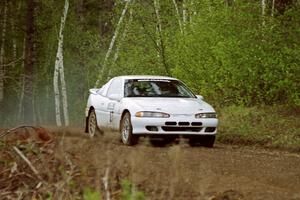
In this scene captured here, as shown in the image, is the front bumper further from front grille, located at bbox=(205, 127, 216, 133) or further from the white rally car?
front grille, located at bbox=(205, 127, 216, 133)

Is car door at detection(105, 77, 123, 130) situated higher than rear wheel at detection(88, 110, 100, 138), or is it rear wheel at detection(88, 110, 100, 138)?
car door at detection(105, 77, 123, 130)

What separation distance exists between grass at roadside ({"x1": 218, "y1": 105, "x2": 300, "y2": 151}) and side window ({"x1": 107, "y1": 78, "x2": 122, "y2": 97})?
9.31ft

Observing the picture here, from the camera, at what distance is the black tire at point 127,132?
49.1ft

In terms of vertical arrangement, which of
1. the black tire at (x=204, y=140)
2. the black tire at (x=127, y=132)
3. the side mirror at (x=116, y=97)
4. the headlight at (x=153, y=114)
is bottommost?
the black tire at (x=204, y=140)

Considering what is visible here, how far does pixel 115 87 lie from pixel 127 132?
187 cm

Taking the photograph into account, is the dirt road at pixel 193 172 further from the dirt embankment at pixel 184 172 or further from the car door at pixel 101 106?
the car door at pixel 101 106

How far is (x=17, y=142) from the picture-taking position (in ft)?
30.0

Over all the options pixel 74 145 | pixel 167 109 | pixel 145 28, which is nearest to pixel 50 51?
pixel 145 28

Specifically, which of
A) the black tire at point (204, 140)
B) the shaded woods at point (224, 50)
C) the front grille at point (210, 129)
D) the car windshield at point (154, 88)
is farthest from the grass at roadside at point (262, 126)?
the car windshield at point (154, 88)

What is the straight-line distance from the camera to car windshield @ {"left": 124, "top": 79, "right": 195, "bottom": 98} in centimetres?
1597

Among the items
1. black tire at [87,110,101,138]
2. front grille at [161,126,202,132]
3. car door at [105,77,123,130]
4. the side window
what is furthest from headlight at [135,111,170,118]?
black tire at [87,110,101,138]

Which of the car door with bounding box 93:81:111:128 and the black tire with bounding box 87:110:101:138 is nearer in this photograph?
the car door with bounding box 93:81:111:128

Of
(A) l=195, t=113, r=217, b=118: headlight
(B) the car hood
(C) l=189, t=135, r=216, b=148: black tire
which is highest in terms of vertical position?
(B) the car hood

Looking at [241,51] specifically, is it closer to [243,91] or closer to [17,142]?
[243,91]
